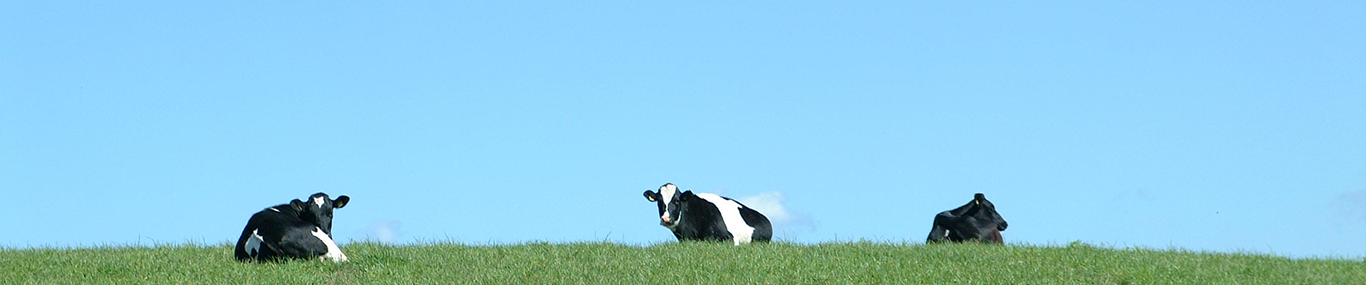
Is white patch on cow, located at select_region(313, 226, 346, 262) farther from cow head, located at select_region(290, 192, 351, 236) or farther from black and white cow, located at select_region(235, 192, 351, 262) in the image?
cow head, located at select_region(290, 192, 351, 236)

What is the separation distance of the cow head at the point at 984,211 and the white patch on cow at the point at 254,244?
34.7 feet

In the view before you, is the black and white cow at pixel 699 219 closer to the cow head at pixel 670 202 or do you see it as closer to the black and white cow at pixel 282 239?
the cow head at pixel 670 202

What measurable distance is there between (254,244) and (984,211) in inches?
432

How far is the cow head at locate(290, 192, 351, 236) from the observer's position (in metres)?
17.9

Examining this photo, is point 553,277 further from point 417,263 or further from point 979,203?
point 979,203

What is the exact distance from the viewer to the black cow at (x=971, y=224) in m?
20.8

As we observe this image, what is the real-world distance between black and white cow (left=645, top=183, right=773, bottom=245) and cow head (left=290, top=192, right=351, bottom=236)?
4.91 metres

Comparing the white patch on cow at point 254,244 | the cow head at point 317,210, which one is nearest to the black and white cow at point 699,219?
the cow head at point 317,210

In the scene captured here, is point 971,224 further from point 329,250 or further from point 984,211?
point 329,250

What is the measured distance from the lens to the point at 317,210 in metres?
18.0

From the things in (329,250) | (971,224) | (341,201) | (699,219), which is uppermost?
(971,224)

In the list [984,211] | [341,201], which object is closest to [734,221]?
[984,211]

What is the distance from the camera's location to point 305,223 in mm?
17016

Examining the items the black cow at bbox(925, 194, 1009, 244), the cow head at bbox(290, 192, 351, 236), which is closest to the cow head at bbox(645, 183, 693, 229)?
the black cow at bbox(925, 194, 1009, 244)
